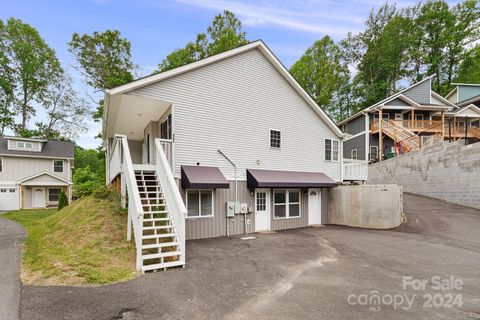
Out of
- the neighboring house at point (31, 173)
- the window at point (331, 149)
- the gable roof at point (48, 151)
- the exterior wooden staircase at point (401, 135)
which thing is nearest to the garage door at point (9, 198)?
the neighboring house at point (31, 173)

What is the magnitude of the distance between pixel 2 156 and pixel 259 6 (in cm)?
2729

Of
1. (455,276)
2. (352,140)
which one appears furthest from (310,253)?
(352,140)

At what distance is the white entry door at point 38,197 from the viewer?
2344 centimetres

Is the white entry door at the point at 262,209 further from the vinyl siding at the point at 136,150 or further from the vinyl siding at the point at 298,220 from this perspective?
the vinyl siding at the point at 136,150

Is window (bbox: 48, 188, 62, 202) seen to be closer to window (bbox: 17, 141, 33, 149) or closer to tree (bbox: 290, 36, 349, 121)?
window (bbox: 17, 141, 33, 149)

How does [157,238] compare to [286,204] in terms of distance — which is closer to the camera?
[157,238]

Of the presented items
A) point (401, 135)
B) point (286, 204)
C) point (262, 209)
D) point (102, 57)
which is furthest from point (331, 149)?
point (102, 57)

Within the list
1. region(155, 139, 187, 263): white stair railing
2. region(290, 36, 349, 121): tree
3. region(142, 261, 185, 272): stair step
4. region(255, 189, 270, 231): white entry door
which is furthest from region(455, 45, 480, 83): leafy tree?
region(142, 261, 185, 272): stair step

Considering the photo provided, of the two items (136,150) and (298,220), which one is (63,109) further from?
(298,220)

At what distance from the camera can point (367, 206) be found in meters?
12.2

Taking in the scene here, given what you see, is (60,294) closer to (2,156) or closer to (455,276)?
(455,276)

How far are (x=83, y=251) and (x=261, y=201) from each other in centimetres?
728

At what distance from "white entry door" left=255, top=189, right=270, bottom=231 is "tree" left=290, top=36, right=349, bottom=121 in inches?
854

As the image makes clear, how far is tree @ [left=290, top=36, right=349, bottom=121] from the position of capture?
2959cm
